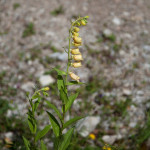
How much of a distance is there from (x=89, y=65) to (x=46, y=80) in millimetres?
1006

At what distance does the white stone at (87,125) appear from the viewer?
3211 millimetres

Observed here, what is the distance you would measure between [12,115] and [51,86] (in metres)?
0.92

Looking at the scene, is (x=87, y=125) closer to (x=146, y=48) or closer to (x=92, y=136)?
(x=92, y=136)

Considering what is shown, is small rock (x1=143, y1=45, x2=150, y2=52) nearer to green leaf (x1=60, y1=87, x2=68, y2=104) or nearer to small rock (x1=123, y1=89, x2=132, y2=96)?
small rock (x1=123, y1=89, x2=132, y2=96)

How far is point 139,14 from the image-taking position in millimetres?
5895

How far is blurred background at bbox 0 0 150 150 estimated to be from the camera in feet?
10.6

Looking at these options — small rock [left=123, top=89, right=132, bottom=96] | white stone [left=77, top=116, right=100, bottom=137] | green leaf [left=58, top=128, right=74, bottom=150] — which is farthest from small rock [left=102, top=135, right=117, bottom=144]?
green leaf [left=58, top=128, right=74, bottom=150]

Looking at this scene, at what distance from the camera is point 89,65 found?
4.41 meters

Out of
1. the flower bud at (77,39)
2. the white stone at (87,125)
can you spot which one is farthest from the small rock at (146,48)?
the flower bud at (77,39)

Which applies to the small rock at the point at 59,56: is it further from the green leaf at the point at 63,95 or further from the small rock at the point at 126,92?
the green leaf at the point at 63,95

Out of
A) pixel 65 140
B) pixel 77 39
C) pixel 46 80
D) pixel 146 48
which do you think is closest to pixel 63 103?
pixel 65 140

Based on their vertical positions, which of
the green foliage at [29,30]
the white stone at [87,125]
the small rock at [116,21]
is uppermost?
the small rock at [116,21]

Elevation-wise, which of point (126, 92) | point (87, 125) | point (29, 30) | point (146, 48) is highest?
point (29, 30)

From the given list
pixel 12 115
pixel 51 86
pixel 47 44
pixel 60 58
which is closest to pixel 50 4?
pixel 47 44
